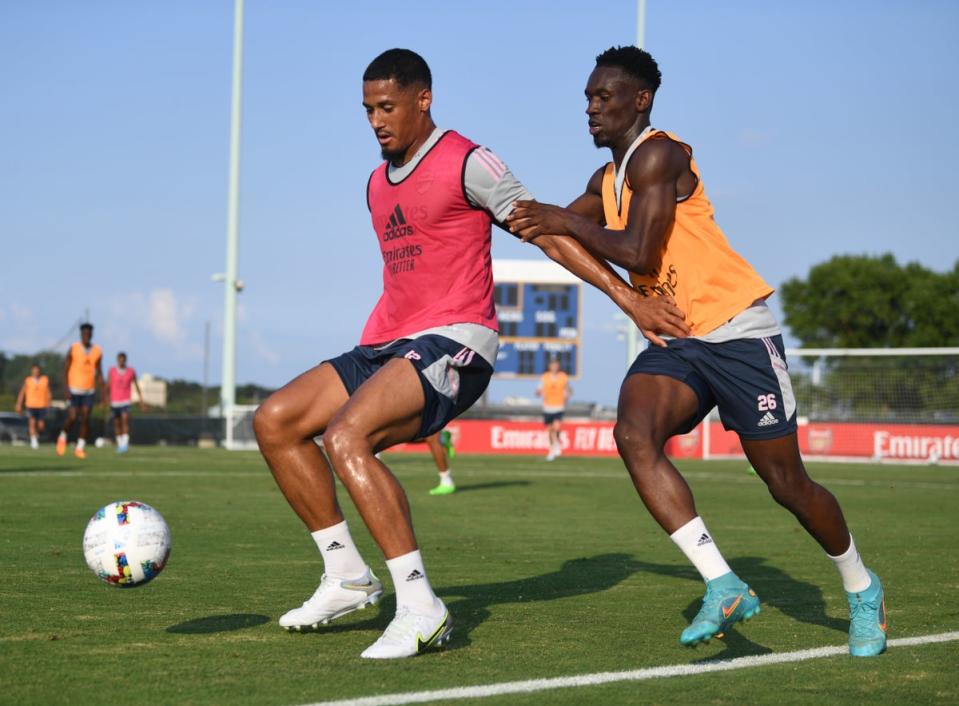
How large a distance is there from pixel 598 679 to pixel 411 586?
0.91 metres

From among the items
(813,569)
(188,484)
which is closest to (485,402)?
(188,484)

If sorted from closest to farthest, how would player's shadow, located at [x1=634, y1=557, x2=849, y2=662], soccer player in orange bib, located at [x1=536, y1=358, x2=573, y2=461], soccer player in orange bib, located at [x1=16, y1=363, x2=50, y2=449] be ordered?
player's shadow, located at [x1=634, y1=557, x2=849, y2=662] < soccer player in orange bib, located at [x1=536, y1=358, x2=573, y2=461] < soccer player in orange bib, located at [x1=16, y1=363, x2=50, y2=449]

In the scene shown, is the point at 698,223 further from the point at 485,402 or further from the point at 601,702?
the point at 485,402

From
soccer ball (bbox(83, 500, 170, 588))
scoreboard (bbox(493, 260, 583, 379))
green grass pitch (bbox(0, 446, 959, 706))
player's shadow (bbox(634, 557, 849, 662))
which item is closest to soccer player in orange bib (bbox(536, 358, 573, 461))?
scoreboard (bbox(493, 260, 583, 379))

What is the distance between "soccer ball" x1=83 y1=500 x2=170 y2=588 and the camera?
542 centimetres

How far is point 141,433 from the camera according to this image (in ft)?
123

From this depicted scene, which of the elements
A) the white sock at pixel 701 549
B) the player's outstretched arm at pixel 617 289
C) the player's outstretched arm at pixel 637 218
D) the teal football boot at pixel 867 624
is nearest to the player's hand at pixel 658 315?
the player's outstretched arm at pixel 617 289

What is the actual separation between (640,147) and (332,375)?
5.42ft

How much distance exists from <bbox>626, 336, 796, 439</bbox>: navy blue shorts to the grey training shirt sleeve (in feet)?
3.05

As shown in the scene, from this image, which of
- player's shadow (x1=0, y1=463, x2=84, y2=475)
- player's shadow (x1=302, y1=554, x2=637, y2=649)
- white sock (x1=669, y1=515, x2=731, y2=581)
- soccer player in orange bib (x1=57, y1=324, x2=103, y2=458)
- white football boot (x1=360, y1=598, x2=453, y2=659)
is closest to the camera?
white football boot (x1=360, y1=598, x2=453, y2=659)

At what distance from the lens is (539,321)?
40.5m

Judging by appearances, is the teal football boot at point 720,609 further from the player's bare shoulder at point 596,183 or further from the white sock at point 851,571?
the player's bare shoulder at point 596,183

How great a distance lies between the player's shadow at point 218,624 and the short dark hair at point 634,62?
116 inches

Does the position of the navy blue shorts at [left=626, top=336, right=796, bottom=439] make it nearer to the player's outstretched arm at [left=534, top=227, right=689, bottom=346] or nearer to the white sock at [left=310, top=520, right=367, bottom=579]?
the player's outstretched arm at [left=534, top=227, right=689, bottom=346]
